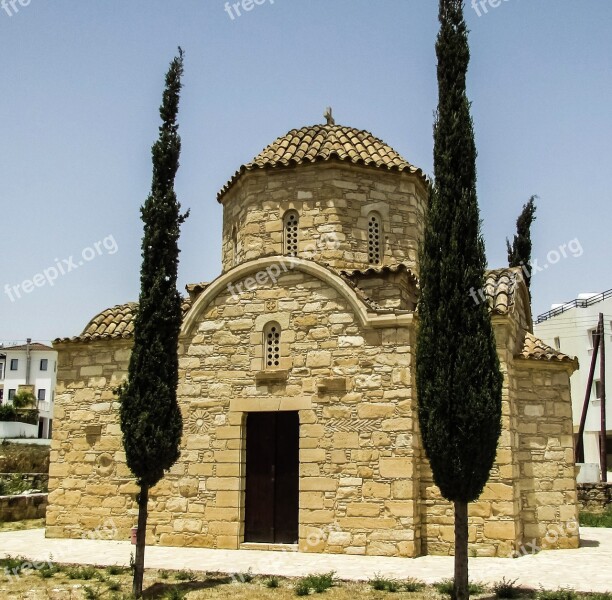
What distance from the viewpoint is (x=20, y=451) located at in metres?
25.3

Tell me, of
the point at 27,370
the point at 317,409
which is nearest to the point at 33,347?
the point at 27,370

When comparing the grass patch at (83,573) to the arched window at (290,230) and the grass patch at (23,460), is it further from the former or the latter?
the grass patch at (23,460)

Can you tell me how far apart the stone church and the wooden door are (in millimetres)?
24

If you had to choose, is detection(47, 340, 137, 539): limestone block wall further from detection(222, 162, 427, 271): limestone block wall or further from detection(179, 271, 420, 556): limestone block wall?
detection(222, 162, 427, 271): limestone block wall

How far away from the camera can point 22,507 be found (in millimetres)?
15227

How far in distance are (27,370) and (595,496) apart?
44.0 meters

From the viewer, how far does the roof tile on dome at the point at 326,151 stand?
13172 millimetres

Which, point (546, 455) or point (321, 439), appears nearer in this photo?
point (321, 439)

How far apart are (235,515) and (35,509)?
701cm

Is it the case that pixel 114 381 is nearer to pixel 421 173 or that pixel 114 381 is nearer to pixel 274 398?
pixel 274 398

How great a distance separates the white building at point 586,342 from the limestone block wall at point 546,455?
2073cm

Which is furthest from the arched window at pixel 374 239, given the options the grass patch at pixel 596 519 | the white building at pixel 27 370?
the white building at pixel 27 370

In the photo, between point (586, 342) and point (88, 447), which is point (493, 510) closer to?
point (88, 447)

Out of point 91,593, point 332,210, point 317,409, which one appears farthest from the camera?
point 332,210
